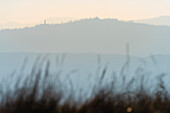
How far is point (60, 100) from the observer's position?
13.3ft

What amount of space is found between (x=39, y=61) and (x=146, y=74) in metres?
1.56

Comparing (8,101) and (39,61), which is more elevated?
(39,61)

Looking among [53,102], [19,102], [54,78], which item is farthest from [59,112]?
[54,78]

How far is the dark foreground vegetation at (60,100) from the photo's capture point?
3855mm

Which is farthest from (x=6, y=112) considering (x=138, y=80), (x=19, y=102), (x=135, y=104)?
(x=138, y=80)

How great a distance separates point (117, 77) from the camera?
4.98 meters

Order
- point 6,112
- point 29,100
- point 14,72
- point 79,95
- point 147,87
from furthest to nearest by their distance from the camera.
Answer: point 147,87 → point 79,95 → point 14,72 → point 29,100 → point 6,112

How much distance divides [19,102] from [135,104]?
4.58 feet

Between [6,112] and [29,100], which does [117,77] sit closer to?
[29,100]

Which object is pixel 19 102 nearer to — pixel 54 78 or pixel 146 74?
pixel 54 78

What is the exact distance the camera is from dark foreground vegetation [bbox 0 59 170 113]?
3.86 meters

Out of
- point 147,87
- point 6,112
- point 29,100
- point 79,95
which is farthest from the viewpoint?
point 147,87

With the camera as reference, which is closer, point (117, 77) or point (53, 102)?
point (53, 102)

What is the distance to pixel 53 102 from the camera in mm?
Result: 3936
